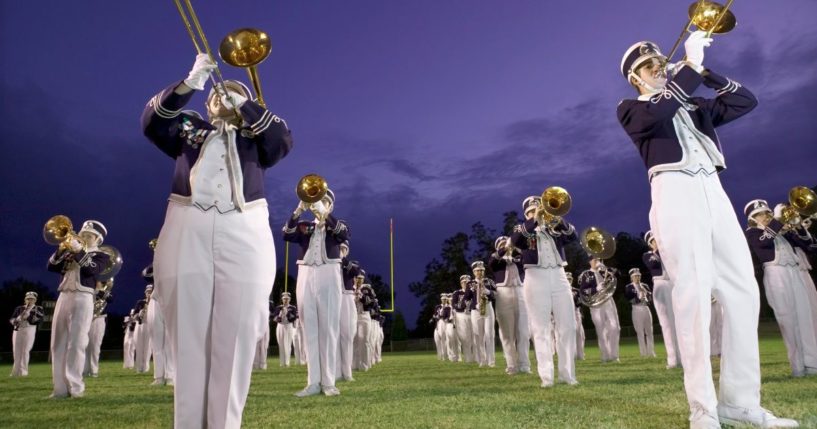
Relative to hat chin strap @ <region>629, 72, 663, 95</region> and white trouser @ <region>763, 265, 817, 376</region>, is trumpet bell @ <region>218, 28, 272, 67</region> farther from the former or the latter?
white trouser @ <region>763, 265, 817, 376</region>

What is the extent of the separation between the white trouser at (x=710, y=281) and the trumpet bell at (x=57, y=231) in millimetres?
8908

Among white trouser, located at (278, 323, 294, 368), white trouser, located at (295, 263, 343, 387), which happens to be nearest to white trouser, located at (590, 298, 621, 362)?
white trouser, located at (295, 263, 343, 387)

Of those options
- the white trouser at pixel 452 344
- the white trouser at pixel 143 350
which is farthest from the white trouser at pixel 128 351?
the white trouser at pixel 452 344

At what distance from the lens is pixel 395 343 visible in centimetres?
4269

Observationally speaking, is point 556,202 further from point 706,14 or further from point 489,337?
point 489,337

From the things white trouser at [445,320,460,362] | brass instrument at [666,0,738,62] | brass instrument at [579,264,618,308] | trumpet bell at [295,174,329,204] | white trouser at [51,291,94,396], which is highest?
brass instrument at [666,0,738,62]

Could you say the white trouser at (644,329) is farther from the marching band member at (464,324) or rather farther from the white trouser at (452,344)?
the white trouser at (452,344)

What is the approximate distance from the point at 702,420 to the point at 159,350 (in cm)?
1050

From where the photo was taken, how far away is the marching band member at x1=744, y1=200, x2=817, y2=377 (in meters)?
8.25

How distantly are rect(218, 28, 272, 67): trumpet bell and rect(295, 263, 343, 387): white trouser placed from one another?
17.0 ft

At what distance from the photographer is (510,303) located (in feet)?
40.8

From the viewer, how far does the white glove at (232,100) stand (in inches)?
153

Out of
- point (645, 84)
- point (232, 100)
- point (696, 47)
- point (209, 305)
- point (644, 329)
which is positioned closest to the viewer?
point (209, 305)

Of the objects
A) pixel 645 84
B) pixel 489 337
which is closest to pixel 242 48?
pixel 645 84
